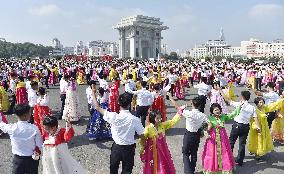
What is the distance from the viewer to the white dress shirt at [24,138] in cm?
455

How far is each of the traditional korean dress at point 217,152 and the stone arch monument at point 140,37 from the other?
3850 inches

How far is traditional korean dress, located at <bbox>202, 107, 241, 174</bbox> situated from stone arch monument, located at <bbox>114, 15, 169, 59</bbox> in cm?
9780

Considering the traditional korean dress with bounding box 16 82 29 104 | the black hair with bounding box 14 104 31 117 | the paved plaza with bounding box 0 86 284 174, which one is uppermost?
the black hair with bounding box 14 104 31 117

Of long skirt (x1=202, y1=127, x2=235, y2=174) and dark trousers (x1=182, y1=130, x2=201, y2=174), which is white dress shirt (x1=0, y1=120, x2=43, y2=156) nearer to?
dark trousers (x1=182, y1=130, x2=201, y2=174)

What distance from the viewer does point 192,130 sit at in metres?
6.10

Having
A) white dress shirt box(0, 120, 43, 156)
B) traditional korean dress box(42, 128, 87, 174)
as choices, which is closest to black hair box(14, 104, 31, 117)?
white dress shirt box(0, 120, 43, 156)

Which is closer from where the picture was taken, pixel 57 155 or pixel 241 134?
pixel 57 155

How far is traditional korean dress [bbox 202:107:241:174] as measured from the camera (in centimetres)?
614

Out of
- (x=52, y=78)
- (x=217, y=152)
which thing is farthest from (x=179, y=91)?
(x=217, y=152)

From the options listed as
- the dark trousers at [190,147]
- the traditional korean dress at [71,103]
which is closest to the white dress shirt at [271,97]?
the dark trousers at [190,147]

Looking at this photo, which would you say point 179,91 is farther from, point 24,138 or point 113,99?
point 24,138

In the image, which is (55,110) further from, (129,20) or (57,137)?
(129,20)

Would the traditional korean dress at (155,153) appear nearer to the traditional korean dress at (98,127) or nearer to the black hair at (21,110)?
the black hair at (21,110)

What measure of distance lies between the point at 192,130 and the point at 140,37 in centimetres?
10175
